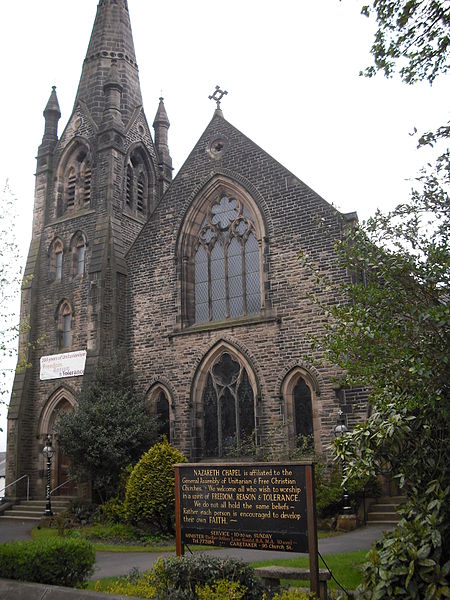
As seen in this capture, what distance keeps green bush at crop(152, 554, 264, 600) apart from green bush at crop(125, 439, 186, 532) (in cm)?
809

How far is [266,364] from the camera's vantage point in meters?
18.5

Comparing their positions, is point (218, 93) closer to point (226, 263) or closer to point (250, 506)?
point (226, 263)

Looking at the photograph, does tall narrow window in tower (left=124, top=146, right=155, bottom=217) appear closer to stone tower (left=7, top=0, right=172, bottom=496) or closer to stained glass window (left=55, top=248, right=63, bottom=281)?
stone tower (left=7, top=0, right=172, bottom=496)

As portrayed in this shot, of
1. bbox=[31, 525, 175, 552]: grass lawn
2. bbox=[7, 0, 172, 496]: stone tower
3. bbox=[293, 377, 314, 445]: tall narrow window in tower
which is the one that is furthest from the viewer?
bbox=[7, 0, 172, 496]: stone tower

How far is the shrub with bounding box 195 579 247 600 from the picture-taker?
686 cm

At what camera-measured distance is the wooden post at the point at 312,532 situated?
7.13 m

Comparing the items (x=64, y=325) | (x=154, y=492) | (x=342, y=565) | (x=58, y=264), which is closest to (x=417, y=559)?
(x=342, y=565)

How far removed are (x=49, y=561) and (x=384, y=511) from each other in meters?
10.4

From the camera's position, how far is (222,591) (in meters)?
6.91

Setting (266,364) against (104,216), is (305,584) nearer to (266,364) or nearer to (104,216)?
(266,364)

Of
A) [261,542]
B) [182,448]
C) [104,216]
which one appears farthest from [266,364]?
[261,542]

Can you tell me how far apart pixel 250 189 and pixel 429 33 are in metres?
11.9

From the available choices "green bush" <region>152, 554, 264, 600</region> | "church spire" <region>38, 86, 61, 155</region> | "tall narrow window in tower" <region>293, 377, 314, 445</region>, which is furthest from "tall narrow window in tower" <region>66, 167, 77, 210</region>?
"green bush" <region>152, 554, 264, 600</region>

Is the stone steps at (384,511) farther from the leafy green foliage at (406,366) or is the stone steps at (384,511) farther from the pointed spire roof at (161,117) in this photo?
the pointed spire roof at (161,117)
